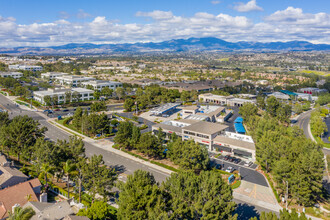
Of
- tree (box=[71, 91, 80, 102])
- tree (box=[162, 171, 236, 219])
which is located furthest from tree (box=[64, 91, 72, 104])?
tree (box=[162, 171, 236, 219])

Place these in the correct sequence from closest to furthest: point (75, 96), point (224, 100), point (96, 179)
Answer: point (96, 179) < point (75, 96) < point (224, 100)

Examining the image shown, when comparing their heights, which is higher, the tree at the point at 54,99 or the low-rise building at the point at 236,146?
the tree at the point at 54,99

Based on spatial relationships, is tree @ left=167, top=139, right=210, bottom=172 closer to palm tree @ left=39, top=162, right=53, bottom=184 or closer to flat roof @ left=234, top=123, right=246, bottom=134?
palm tree @ left=39, top=162, right=53, bottom=184

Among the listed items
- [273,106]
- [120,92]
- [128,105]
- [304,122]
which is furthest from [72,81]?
[304,122]

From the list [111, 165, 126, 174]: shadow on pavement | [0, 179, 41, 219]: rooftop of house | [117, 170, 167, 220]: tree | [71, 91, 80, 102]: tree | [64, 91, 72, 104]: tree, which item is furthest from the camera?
[71, 91, 80, 102]: tree

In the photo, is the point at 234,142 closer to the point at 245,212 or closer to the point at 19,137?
the point at 245,212

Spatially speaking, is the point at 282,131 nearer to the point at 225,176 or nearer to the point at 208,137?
the point at 208,137

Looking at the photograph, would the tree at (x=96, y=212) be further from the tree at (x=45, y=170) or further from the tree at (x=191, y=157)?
the tree at (x=191, y=157)

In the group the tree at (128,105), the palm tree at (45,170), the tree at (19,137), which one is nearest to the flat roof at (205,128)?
the palm tree at (45,170)
